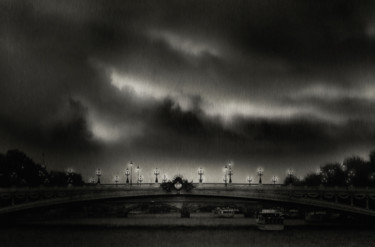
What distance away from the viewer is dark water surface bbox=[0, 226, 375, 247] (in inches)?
3123

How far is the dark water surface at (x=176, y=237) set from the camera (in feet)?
260

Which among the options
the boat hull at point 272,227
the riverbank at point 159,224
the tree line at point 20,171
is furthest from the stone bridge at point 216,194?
the tree line at point 20,171

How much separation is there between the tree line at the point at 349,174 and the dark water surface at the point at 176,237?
692 inches

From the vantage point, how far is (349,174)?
117 metres

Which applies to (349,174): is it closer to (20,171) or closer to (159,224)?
(159,224)

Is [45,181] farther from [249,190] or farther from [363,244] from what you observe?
[363,244]

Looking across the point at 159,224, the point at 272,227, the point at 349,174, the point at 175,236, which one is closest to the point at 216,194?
the point at 175,236

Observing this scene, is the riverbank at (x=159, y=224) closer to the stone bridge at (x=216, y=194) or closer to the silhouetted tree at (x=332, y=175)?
the silhouetted tree at (x=332, y=175)

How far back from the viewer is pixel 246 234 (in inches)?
3664

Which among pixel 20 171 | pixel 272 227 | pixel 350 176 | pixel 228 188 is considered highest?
pixel 20 171

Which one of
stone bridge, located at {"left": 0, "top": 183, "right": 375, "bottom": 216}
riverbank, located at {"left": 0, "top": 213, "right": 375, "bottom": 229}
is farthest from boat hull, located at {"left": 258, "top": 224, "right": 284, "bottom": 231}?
riverbank, located at {"left": 0, "top": 213, "right": 375, "bottom": 229}

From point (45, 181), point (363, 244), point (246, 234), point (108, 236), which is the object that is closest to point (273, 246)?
point (363, 244)

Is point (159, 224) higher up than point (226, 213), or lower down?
lower down

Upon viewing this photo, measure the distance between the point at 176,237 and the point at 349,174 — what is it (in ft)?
134
